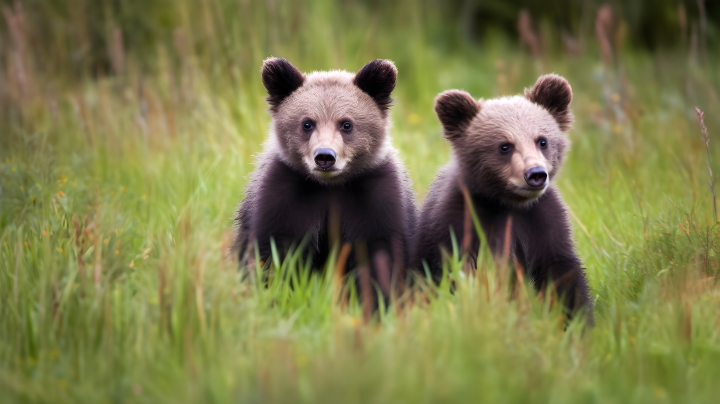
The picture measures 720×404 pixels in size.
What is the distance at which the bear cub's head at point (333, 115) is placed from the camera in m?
3.87

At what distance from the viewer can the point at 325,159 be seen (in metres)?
3.69

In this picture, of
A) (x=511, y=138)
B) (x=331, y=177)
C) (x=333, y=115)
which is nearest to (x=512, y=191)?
(x=511, y=138)

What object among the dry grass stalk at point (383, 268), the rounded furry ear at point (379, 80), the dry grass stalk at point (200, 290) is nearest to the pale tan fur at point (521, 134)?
the rounded furry ear at point (379, 80)

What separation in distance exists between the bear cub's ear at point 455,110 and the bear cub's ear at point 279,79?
0.92 m

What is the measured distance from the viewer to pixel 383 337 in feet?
8.31

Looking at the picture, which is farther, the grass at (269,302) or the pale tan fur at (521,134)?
the pale tan fur at (521,134)

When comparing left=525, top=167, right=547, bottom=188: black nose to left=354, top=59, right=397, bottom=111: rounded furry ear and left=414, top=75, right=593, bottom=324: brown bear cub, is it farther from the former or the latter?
left=354, top=59, right=397, bottom=111: rounded furry ear

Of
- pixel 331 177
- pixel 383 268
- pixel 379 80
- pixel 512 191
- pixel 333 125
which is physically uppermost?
pixel 379 80

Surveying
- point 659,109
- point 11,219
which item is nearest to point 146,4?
point 11,219

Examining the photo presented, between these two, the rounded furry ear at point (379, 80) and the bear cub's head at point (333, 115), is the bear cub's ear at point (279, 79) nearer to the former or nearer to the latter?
the bear cub's head at point (333, 115)

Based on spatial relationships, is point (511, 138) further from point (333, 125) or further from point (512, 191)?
point (333, 125)

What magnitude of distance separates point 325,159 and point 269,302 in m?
0.97

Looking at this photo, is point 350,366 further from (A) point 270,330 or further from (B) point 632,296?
(B) point 632,296

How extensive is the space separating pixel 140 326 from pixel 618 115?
506 centimetres
